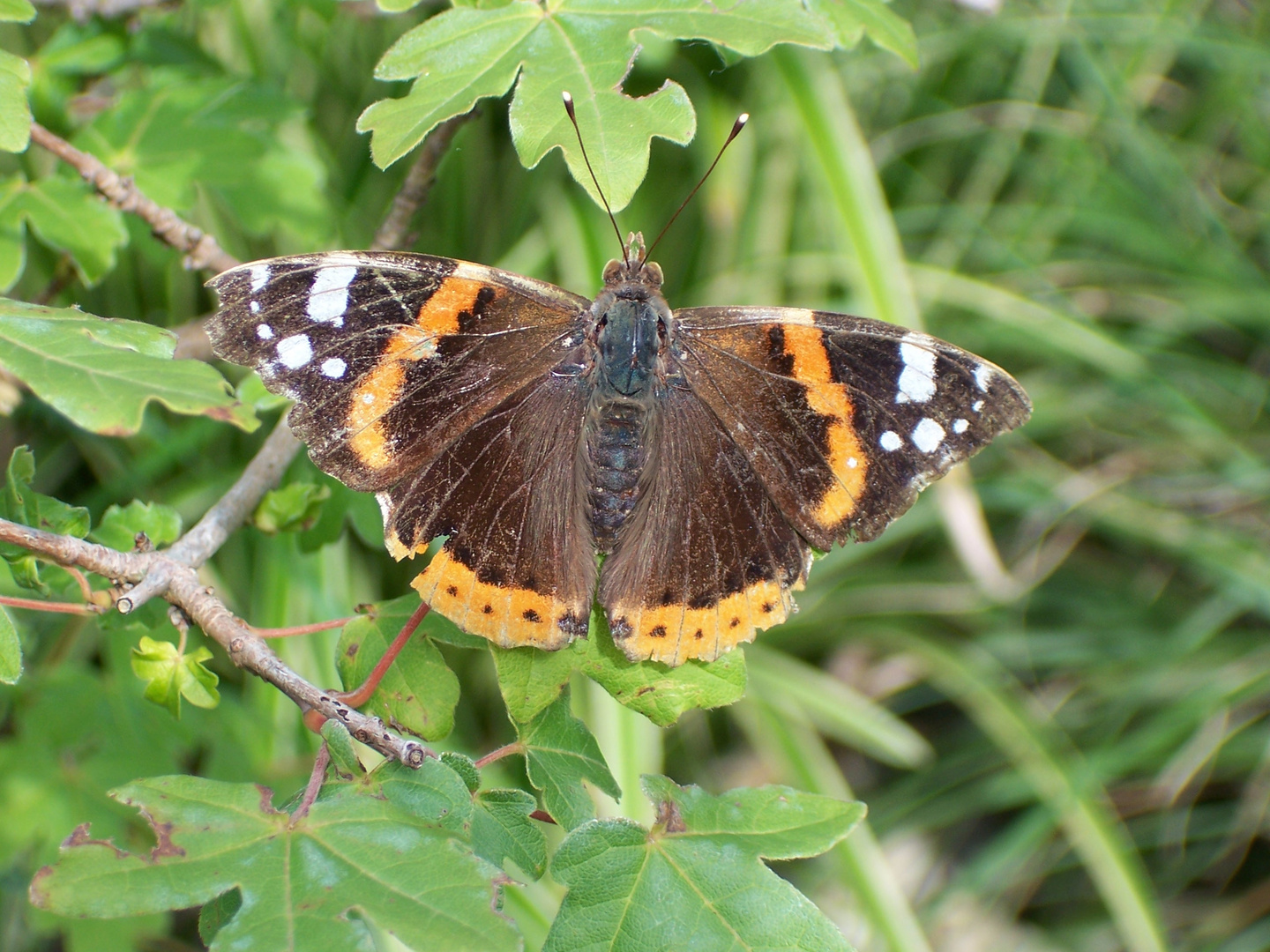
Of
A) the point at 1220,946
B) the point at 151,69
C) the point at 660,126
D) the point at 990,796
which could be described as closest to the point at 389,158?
the point at 660,126

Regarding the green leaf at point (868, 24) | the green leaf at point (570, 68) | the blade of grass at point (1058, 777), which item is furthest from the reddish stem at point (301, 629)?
the blade of grass at point (1058, 777)

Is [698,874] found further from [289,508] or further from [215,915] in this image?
[289,508]

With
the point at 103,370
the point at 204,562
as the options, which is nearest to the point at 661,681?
the point at 204,562

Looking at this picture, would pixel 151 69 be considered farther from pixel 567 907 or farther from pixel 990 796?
pixel 990 796

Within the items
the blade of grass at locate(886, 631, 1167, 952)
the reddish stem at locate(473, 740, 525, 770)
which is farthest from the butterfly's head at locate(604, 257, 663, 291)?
the blade of grass at locate(886, 631, 1167, 952)

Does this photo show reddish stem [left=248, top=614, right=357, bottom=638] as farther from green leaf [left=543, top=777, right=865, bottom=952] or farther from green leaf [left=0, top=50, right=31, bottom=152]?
green leaf [left=0, top=50, right=31, bottom=152]
